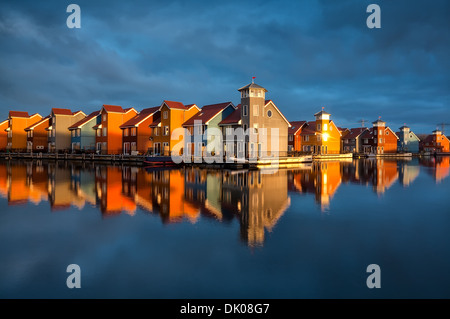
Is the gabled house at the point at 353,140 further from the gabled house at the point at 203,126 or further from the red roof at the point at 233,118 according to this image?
the gabled house at the point at 203,126

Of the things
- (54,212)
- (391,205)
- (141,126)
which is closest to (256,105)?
(141,126)

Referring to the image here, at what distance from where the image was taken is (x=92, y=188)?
24875 millimetres

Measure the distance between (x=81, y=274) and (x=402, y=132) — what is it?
125m

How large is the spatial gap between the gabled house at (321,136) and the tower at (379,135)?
18.1 meters

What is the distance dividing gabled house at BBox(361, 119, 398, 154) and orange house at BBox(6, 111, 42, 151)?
92.9m

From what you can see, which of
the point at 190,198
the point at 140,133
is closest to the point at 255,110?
the point at 140,133

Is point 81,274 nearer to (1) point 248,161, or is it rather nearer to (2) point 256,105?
(1) point 248,161

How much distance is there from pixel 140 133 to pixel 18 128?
1718 inches

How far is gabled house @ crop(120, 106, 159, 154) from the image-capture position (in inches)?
2377

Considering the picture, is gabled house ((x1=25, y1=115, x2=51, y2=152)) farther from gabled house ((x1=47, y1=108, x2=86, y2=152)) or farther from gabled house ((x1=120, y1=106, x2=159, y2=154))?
gabled house ((x1=120, y1=106, x2=159, y2=154))

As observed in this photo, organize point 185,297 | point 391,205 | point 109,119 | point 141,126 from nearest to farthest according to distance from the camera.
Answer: point 185,297, point 391,205, point 141,126, point 109,119

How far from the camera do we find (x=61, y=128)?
242 ft

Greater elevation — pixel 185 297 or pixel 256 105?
pixel 256 105

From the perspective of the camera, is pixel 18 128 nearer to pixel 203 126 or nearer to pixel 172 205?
pixel 203 126
